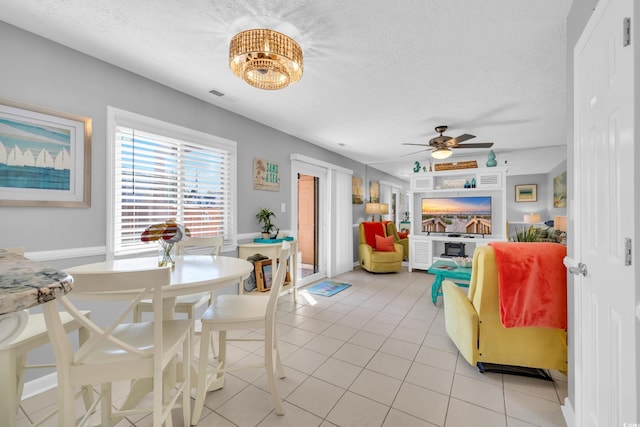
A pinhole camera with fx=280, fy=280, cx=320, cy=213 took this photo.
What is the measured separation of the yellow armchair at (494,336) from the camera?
6.33 ft

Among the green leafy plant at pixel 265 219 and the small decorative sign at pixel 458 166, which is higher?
the small decorative sign at pixel 458 166

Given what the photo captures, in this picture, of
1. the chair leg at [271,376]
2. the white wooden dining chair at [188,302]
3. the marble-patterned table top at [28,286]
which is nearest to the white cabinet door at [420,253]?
the white wooden dining chair at [188,302]

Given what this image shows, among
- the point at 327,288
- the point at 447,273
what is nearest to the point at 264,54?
the point at 447,273

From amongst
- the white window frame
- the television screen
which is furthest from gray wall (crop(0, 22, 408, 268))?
the television screen

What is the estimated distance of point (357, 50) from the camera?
209cm

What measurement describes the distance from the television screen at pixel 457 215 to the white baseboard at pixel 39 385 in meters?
5.61

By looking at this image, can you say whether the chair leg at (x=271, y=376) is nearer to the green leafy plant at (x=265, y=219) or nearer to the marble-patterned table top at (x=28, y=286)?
the marble-patterned table top at (x=28, y=286)

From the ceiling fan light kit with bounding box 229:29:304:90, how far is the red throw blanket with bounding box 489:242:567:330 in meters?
1.85

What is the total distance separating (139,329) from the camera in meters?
1.40

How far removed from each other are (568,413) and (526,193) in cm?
788

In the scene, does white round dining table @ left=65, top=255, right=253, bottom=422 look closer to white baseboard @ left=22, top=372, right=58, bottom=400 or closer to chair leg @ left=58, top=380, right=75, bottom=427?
chair leg @ left=58, top=380, right=75, bottom=427

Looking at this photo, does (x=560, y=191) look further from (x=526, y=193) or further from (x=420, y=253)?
(x=420, y=253)

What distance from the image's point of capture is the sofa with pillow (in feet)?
17.7

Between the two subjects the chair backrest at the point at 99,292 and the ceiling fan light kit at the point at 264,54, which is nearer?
the chair backrest at the point at 99,292
